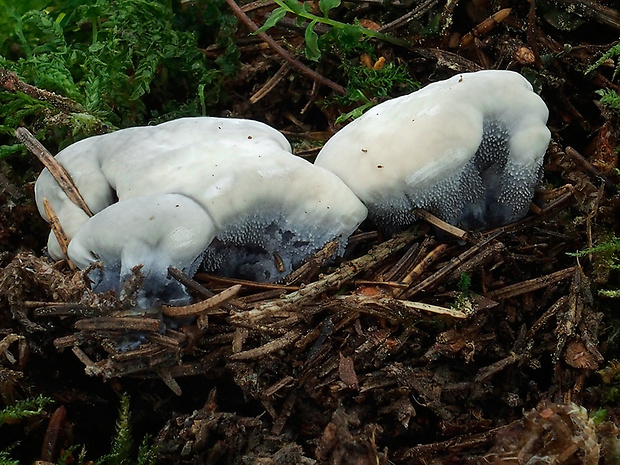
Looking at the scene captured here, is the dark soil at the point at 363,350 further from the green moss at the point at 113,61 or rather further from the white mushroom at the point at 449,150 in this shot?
the green moss at the point at 113,61

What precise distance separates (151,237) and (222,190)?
0.29m

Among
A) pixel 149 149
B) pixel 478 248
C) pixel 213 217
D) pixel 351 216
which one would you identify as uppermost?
pixel 149 149

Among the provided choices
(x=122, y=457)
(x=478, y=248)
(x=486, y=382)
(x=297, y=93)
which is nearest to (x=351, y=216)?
(x=478, y=248)

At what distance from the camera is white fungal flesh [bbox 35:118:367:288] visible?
201cm

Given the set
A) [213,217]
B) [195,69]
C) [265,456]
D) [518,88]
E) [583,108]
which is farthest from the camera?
[195,69]

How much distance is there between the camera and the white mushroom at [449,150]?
2.07 m

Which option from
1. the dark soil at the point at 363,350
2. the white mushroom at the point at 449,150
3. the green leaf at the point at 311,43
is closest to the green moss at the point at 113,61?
the green leaf at the point at 311,43

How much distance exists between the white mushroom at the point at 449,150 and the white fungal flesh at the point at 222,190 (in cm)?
14

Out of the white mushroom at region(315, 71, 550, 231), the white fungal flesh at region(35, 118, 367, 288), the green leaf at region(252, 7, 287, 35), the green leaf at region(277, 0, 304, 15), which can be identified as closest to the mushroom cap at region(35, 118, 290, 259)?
the white fungal flesh at region(35, 118, 367, 288)

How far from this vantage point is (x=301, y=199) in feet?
6.89

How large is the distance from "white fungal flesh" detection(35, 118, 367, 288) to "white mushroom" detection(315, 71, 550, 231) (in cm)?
14

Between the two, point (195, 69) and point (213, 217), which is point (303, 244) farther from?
point (195, 69)

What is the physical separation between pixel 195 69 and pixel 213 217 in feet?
3.95

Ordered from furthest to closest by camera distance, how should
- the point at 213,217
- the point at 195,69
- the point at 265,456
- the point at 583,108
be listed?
the point at 195,69, the point at 583,108, the point at 213,217, the point at 265,456
